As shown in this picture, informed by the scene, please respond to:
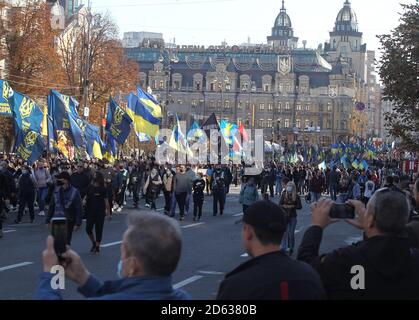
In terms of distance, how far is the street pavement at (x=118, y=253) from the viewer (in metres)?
12.9

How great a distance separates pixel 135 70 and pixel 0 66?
35.4 feet

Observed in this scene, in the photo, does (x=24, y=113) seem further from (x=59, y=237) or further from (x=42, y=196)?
(x=59, y=237)

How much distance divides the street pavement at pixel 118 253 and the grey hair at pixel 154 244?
282 inches

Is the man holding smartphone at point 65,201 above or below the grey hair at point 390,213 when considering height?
below

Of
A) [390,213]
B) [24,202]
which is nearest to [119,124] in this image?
[24,202]

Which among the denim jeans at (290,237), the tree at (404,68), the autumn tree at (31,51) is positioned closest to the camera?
the denim jeans at (290,237)

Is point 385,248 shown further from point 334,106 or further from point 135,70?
point 334,106

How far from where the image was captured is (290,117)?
148 meters

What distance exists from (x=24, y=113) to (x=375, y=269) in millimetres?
25163

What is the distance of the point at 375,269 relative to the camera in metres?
5.37

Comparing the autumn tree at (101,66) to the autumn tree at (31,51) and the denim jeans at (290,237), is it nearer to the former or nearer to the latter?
the autumn tree at (31,51)

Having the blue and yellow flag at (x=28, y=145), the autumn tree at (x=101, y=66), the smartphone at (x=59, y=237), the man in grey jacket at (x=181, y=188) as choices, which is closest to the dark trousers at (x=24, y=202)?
the man in grey jacket at (x=181, y=188)

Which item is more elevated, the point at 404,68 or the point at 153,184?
the point at 404,68

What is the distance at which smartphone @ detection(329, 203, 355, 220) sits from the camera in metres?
5.45
